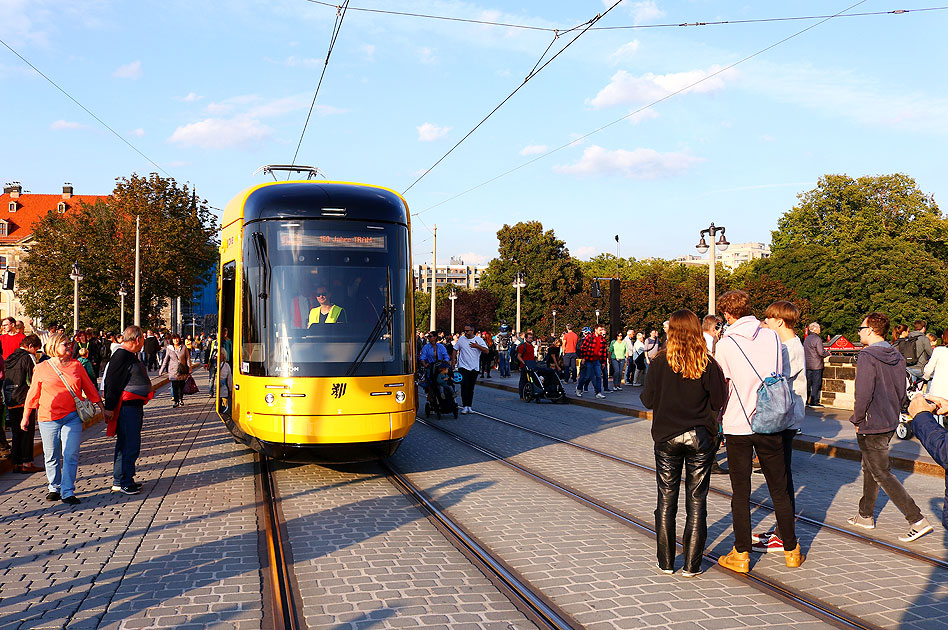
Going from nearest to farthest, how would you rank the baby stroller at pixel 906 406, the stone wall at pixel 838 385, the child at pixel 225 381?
the child at pixel 225 381, the baby stroller at pixel 906 406, the stone wall at pixel 838 385

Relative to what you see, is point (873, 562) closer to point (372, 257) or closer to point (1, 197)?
point (372, 257)

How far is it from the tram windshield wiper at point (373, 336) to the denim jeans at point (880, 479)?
15.5ft

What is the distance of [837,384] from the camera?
56.5 ft

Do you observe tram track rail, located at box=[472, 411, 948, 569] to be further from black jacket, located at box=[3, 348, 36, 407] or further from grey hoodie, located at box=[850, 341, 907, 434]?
black jacket, located at box=[3, 348, 36, 407]

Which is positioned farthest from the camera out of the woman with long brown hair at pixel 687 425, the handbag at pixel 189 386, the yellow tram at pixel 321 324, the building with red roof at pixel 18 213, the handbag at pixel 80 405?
the building with red roof at pixel 18 213

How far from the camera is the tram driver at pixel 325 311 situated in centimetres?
879

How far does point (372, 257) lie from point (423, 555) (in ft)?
12.9

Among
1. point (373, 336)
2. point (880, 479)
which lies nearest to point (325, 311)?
point (373, 336)

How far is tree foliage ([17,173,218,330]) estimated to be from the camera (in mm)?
43250

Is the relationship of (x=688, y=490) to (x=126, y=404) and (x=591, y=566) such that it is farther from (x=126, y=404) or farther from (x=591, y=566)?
(x=126, y=404)

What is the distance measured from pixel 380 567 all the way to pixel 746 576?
2.51 m

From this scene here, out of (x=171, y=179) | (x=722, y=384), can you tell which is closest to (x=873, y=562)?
(x=722, y=384)

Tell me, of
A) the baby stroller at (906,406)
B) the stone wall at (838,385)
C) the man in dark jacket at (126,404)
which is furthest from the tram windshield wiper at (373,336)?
the stone wall at (838,385)

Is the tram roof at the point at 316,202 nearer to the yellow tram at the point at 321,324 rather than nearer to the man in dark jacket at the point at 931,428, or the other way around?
the yellow tram at the point at 321,324
